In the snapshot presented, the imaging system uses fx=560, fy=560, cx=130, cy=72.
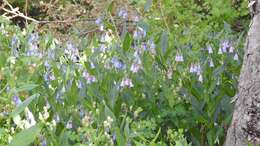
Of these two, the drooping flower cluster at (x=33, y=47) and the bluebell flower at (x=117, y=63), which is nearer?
the bluebell flower at (x=117, y=63)

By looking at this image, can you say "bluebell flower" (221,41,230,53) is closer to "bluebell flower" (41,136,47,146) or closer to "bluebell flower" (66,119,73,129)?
"bluebell flower" (66,119,73,129)

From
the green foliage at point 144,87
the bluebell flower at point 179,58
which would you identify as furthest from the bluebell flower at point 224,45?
the bluebell flower at point 179,58

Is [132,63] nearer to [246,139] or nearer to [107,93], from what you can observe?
[107,93]

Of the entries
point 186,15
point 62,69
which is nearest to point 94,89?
point 62,69

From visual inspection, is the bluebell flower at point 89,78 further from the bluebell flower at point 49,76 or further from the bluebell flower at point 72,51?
the bluebell flower at point 72,51

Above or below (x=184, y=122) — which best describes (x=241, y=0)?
above

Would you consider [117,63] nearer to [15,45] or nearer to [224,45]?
[224,45]

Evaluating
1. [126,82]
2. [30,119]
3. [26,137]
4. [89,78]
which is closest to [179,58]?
[126,82]

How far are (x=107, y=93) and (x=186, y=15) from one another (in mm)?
2944

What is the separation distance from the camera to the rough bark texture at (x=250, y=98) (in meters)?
2.22

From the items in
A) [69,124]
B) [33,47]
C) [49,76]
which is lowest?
[69,124]

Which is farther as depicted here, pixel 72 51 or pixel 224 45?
pixel 72 51

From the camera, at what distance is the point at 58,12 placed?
26.1 feet

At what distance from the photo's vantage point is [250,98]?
88.3 inches
